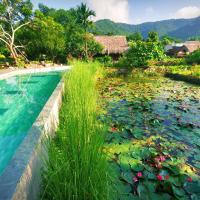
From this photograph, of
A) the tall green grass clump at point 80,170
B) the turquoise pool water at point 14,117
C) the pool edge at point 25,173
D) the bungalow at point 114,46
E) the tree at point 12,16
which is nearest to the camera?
the pool edge at point 25,173

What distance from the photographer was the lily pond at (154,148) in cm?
214

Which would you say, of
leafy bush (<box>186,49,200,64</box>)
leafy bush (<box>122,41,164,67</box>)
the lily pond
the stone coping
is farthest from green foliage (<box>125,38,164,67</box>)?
the lily pond

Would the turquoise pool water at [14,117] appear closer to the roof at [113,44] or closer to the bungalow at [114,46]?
the bungalow at [114,46]

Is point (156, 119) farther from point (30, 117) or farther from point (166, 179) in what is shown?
point (30, 117)

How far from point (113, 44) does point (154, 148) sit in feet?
78.7

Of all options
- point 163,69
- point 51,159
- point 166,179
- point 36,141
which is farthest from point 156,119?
point 163,69

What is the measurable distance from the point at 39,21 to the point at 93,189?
20.0 metres

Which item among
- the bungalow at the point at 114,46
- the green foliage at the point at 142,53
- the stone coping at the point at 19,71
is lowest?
the bungalow at the point at 114,46

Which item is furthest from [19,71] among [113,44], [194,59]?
[113,44]

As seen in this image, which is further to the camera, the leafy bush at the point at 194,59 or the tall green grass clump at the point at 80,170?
the leafy bush at the point at 194,59

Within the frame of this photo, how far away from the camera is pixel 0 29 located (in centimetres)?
1806

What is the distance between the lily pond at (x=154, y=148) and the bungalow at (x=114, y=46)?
19345 mm

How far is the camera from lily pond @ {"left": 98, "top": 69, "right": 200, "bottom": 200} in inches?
84.4

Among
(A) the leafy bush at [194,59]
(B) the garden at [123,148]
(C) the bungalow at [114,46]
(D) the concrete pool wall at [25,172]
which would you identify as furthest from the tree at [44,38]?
(D) the concrete pool wall at [25,172]
